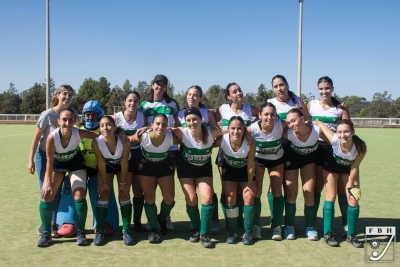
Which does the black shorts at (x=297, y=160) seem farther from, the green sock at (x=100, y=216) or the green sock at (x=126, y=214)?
the green sock at (x=100, y=216)

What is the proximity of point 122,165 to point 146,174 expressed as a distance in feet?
1.04

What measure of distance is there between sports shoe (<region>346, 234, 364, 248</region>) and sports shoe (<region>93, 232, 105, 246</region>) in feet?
9.12

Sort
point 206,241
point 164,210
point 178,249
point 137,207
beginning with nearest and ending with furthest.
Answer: point 178,249 → point 206,241 → point 164,210 → point 137,207

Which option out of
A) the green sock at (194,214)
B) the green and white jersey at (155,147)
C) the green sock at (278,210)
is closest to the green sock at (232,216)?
the green sock at (194,214)

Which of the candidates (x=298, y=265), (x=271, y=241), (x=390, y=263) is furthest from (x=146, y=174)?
(x=390, y=263)

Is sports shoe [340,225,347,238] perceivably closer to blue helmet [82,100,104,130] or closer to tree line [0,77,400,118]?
blue helmet [82,100,104,130]

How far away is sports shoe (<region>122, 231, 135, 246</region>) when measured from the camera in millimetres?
4195

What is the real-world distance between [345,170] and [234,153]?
1.32m

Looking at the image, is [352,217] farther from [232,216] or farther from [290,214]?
[232,216]

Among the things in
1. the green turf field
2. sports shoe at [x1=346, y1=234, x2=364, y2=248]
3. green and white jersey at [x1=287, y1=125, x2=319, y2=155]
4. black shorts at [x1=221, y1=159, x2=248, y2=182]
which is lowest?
the green turf field

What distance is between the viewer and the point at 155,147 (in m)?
4.36

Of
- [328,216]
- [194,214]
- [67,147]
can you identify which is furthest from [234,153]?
[67,147]

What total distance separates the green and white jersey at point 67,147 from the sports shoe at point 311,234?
113 inches

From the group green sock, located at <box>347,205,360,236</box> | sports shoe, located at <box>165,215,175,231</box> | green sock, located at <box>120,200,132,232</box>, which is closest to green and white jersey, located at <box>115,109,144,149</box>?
green sock, located at <box>120,200,132,232</box>
